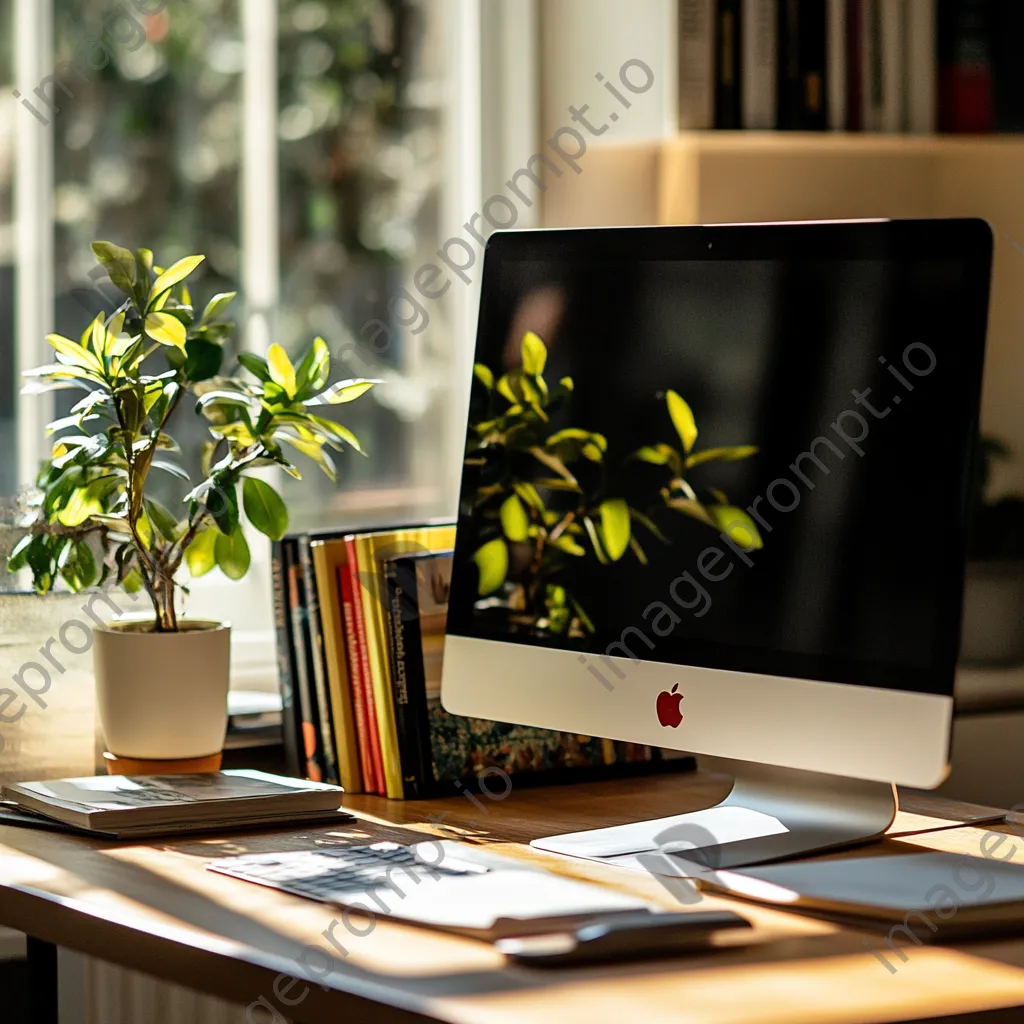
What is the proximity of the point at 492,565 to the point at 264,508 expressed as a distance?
0.25 metres

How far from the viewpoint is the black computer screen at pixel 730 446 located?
119 cm

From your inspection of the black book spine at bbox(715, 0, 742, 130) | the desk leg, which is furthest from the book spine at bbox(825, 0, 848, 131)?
the desk leg

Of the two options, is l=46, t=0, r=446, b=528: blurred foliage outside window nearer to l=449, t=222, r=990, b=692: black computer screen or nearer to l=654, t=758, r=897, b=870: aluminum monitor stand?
l=449, t=222, r=990, b=692: black computer screen

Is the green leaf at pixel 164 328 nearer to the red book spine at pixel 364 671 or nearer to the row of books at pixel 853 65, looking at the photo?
the red book spine at pixel 364 671

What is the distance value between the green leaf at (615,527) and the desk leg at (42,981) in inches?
24.0

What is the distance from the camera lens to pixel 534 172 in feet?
7.06

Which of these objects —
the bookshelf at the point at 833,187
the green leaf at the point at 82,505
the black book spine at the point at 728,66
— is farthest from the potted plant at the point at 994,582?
the green leaf at the point at 82,505

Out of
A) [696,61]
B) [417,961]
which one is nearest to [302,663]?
[417,961]

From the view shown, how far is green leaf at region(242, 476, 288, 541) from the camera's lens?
1.54 m

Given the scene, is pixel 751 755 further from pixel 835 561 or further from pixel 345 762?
pixel 345 762

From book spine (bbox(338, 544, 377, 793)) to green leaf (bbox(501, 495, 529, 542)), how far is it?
A: 0.21 meters

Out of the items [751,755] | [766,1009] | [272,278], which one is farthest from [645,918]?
[272,278]

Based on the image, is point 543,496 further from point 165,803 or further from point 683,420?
point 165,803

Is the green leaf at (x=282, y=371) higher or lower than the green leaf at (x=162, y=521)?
higher
